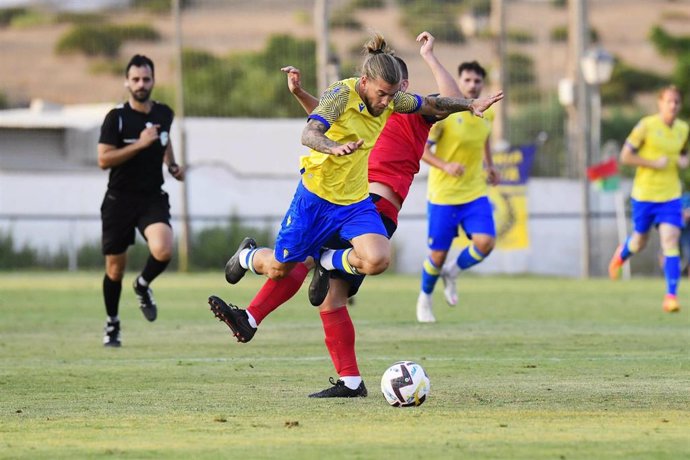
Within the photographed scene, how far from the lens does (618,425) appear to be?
7312 millimetres

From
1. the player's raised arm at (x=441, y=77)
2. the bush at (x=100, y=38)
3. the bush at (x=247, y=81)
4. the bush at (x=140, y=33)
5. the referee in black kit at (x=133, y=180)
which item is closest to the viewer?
the player's raised arm at (x=441, y=77)

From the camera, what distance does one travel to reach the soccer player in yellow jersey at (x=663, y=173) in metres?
16.3

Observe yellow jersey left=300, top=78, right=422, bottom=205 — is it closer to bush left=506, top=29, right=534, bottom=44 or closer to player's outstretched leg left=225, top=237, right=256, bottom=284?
player's outstretched leg left=225, top=237, right=256, bottom=284

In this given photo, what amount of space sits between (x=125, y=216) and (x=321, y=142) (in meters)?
4.85

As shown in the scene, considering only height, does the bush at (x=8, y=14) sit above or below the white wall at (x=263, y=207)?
above

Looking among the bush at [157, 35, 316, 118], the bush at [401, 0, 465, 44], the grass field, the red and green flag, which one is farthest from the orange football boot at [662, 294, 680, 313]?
the bush at [401, 0, 465, 44]

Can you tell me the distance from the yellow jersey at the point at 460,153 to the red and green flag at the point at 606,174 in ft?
47.6

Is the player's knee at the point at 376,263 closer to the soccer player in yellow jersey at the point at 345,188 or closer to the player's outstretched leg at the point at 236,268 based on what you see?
the soccer player in yellow jersey at the point at 345,188

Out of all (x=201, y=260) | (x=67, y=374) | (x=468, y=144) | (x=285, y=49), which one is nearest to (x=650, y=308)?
(x=468, y=144)

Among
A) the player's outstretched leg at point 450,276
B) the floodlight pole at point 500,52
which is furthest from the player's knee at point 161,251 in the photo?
the floodlight pole at point 500,52

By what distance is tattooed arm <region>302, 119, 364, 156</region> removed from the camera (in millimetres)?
8062

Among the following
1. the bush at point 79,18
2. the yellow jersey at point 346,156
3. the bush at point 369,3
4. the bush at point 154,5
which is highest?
the bush at point 369,3

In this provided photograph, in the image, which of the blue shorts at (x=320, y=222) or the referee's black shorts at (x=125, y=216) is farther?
the referee's black shorts at (x=125, y=216)

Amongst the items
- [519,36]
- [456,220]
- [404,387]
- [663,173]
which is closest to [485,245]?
[456,220]
